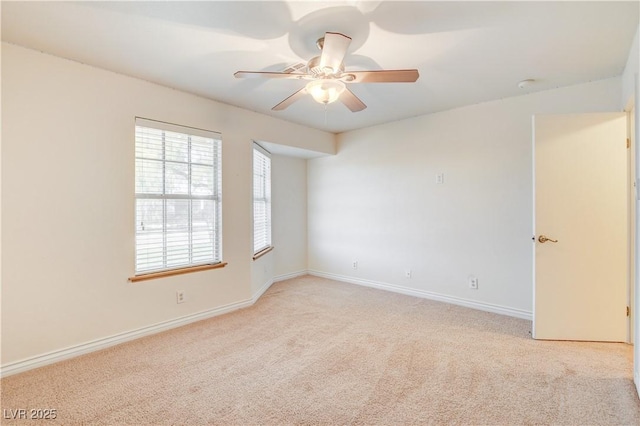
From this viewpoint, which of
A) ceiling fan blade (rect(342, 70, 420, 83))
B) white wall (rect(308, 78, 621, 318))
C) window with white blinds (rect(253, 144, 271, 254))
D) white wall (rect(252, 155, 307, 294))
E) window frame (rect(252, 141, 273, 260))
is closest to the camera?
ceiling fan blade (rect(342, 70, 420, 83))

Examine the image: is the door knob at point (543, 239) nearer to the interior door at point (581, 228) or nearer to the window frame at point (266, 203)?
the interior door at point (581, 228)

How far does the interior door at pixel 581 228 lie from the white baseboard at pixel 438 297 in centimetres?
62

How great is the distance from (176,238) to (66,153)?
3.75 feet

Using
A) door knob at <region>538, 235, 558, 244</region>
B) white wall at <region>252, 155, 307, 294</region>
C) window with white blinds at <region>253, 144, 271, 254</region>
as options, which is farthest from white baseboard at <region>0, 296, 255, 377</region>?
door knob at <region>538, 235, 558, 244</region>

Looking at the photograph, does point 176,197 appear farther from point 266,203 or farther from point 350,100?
point 350,100

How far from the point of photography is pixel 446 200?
3.83 meters

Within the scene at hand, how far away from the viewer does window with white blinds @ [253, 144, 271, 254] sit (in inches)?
162

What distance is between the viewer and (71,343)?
2.46 metres

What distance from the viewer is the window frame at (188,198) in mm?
2865

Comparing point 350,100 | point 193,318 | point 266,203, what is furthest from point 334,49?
point 266,203

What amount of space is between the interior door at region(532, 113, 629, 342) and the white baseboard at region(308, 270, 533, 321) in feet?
2.02

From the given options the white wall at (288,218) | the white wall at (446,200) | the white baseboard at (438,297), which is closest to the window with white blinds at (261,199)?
the white wall at (288,218)

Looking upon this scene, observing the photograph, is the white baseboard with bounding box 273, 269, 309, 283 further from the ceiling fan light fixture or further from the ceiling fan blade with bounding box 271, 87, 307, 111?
the ceiling fan light fixture

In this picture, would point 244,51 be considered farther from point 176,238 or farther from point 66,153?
point 176,238
